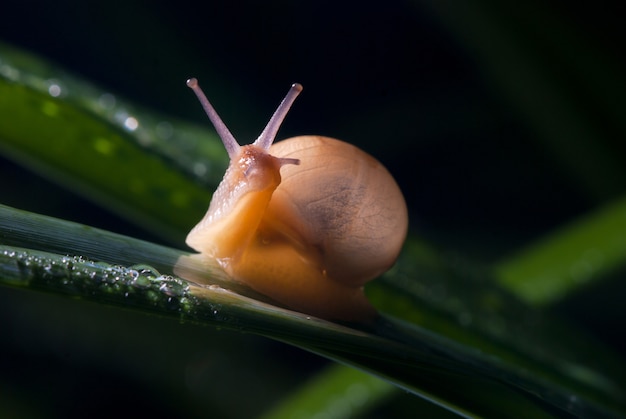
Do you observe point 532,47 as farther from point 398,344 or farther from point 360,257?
point 398,344

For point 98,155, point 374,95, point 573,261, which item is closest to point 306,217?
point 98,155

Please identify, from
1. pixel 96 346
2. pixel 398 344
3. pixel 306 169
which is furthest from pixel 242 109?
pixel 398 344

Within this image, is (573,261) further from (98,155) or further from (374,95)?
(374,95)

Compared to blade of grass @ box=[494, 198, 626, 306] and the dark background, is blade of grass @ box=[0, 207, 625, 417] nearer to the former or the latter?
blade of grass @ box=[494, 198, 626, 306]

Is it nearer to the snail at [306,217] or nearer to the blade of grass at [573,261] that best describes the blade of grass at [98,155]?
the snail at [306,217]

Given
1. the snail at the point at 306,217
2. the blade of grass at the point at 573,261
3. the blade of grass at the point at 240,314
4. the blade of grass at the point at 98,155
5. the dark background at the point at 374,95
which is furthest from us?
the dark background at the point at 374,95

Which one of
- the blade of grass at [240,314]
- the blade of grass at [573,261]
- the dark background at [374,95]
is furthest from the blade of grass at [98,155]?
the dark background at [374,95]
